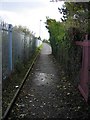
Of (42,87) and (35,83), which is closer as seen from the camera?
(42,87)

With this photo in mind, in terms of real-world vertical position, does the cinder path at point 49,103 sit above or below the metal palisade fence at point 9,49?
below

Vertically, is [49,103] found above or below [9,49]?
below

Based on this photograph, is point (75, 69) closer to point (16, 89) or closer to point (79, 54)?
point (79, 54)

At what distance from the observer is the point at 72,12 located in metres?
10.3

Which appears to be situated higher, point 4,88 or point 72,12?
point 72,12

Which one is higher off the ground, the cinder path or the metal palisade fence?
the metal palisade fence

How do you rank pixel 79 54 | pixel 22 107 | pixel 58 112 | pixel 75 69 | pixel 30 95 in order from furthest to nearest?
pixel 75 69 → pixel 79 54 → pixel 30 95 → pixel 22 107 → pixel 58 112

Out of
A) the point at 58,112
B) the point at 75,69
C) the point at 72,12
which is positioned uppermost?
the point at 72,12

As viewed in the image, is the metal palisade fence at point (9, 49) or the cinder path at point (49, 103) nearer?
the cinder path at point (49, 103)

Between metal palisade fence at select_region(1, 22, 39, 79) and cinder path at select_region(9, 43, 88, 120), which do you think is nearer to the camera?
cinder path at select_region(9, 43, 88, 120)

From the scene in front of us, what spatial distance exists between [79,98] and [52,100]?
0.84 metres

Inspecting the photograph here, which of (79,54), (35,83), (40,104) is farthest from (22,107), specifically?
(35,83)

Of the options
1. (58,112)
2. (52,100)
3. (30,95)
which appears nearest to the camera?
(58,112)

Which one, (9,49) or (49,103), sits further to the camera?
(9,49)
